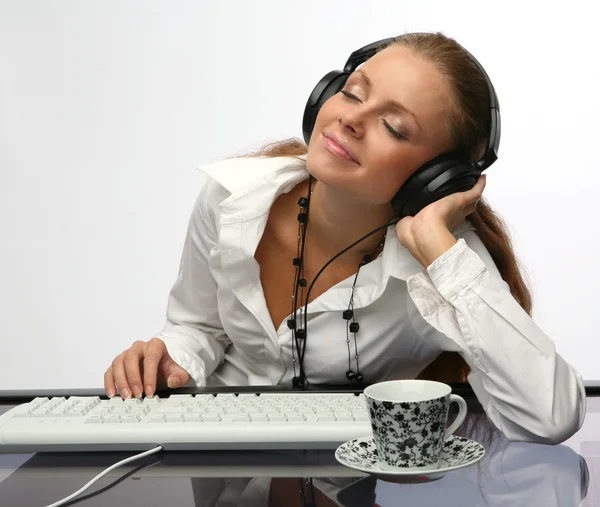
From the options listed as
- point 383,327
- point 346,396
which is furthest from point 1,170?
point 346,396

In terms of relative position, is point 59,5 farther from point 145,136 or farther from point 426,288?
point 426,288

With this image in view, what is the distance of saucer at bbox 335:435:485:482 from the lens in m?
0.71

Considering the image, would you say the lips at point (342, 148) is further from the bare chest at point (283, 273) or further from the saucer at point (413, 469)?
the saucer at point (413, 469)

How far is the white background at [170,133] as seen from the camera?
7.34 feet

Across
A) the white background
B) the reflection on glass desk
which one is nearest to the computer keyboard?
the reflection on glass desk

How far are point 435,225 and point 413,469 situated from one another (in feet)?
1.41

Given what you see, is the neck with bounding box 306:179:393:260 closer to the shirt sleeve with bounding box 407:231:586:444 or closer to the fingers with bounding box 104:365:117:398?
the shirt sleeve with bounding box 407:231:586:444

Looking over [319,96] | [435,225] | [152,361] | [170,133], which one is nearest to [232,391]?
[152,361]

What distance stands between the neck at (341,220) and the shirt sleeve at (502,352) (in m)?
0.24

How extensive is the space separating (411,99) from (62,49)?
5.81 feet

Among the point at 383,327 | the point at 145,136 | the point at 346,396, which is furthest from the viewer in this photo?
the point at 145,136

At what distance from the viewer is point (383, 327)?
122cm

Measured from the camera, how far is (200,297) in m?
1.37

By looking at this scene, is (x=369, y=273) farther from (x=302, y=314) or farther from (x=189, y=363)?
(x=189, y=363)
